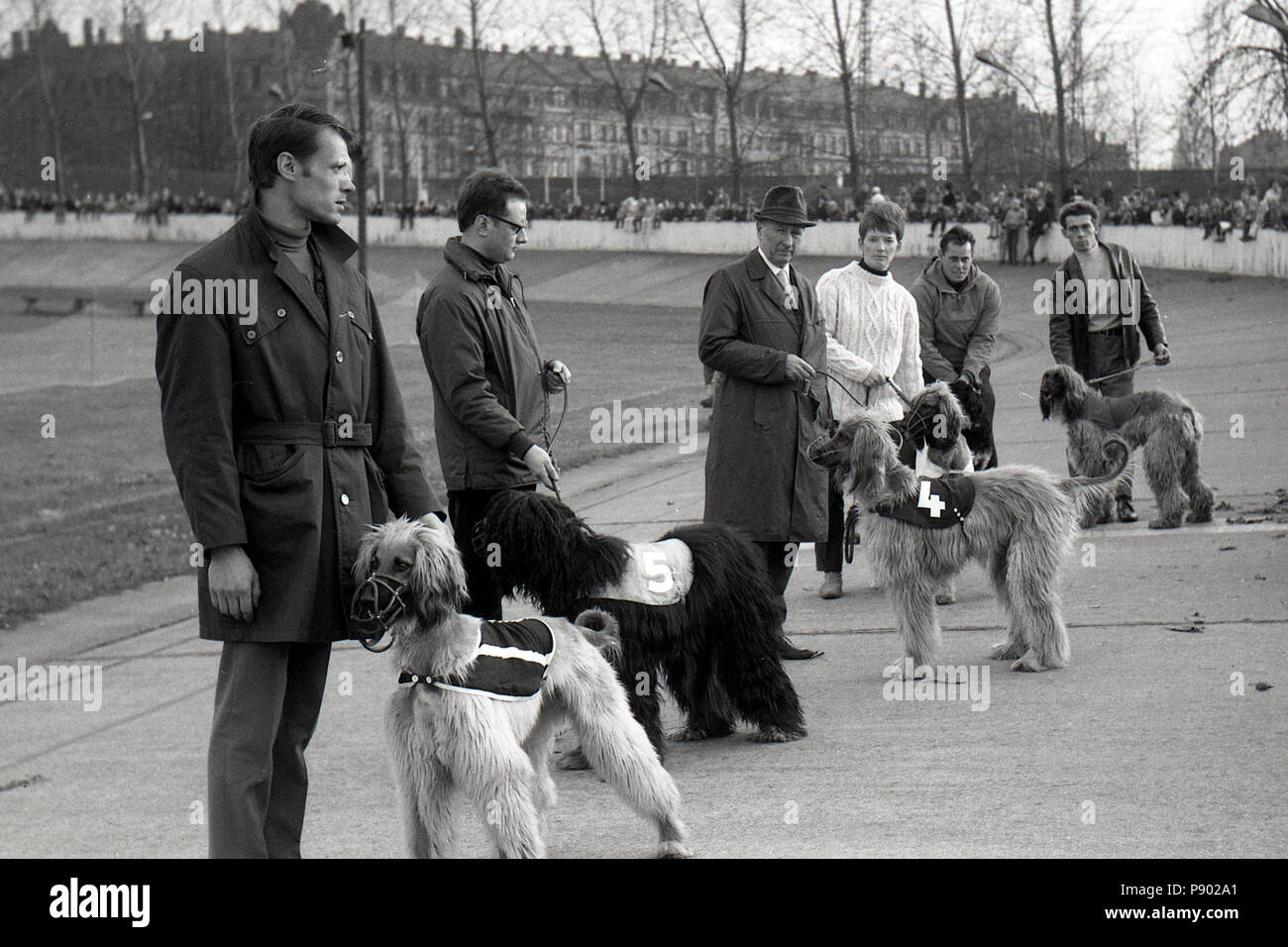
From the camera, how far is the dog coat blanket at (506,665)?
4441 millimetres

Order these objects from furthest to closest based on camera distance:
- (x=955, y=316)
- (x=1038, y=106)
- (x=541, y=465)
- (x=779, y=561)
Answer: (x=1038, y=106) < (x=955, y=316) < (x=779, y=561) < (x=541, y=465)

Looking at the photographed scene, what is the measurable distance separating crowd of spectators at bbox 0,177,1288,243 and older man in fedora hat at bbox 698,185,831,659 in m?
20.9

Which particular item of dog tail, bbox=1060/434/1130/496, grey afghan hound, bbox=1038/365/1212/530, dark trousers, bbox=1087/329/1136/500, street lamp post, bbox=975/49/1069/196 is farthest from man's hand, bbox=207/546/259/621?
street lamp post, bbox=975/49/1069/196

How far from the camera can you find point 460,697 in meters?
4.42

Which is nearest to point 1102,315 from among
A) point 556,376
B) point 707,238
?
point 556,376

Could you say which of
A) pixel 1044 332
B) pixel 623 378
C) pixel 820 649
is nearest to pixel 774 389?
pixel 820 649

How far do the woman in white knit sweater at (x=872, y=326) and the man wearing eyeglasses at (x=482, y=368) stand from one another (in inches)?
104

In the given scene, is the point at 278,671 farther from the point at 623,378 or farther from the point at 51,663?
the point at 623,378

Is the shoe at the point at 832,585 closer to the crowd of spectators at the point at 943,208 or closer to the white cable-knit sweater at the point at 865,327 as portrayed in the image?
the white cable-knit sweater at the point at 865,327

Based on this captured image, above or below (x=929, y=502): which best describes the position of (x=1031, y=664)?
below

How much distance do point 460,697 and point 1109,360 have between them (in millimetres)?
7228

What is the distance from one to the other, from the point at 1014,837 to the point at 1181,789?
2.44ft

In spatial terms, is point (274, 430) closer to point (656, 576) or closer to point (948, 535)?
point (656, 576)

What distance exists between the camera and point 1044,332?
27.0 metres
